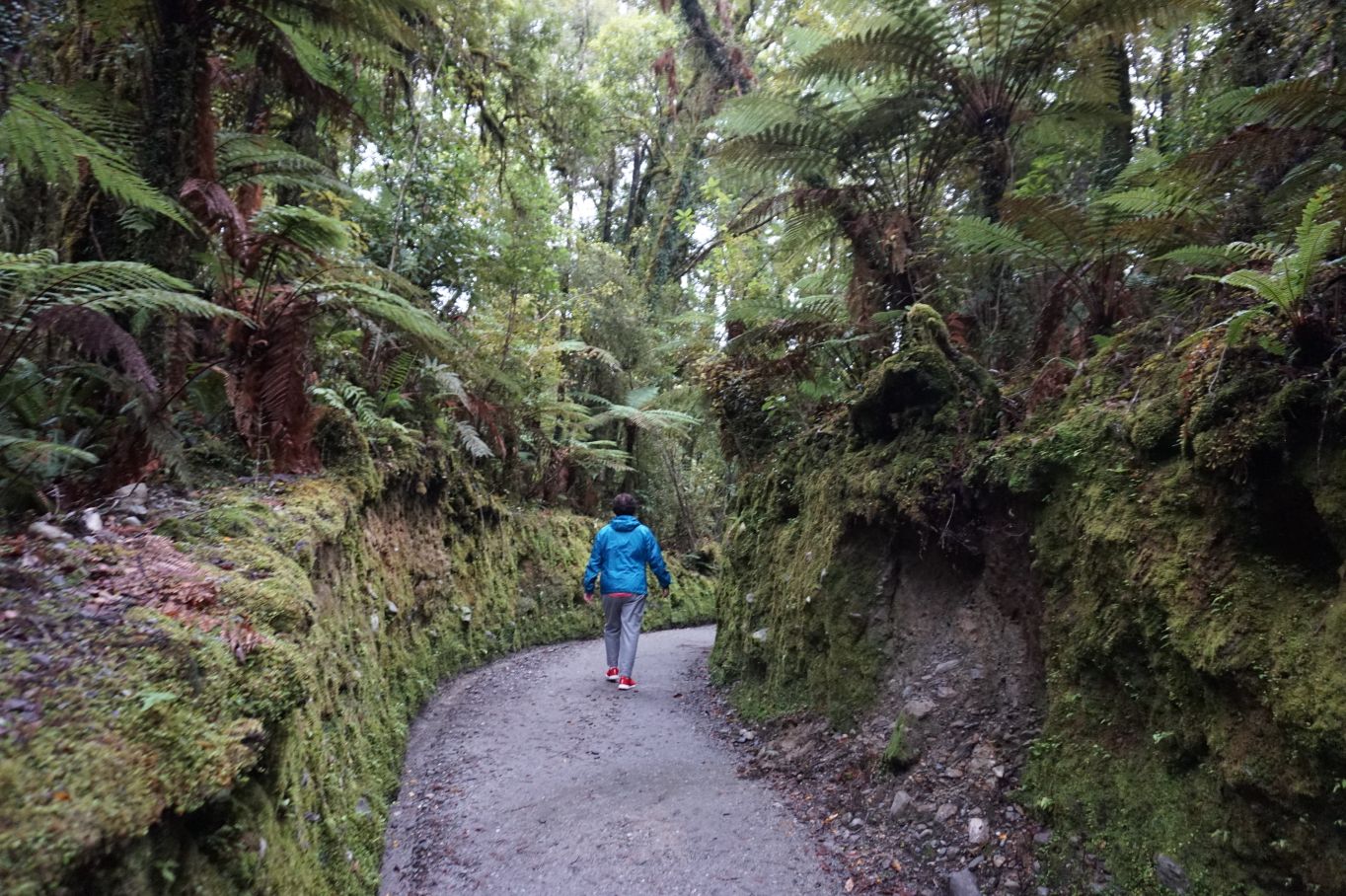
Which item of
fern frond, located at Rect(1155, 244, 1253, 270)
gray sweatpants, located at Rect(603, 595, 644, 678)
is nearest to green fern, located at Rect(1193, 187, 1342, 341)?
fern frond, located at Rect(1155, 244, 1253, 270)

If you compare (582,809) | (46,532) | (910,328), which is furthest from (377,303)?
(910,328)

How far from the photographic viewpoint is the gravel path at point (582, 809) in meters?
3.39

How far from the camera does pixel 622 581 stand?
7.02 metres

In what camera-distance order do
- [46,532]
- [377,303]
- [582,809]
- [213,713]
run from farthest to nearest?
[377,303] → [582,809] → [46,532] → [213,713]

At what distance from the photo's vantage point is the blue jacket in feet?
23.1

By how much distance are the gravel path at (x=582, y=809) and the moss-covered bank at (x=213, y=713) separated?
278 mm

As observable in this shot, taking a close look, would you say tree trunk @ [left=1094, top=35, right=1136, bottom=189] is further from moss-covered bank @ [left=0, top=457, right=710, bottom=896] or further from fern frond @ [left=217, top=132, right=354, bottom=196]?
moss-covered bank @ [left=0, top=457, right=710, bottom=896]

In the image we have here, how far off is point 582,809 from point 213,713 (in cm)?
253

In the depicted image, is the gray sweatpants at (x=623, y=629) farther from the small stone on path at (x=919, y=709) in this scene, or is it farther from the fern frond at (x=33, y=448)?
the fern frond at (x=33, y=448)

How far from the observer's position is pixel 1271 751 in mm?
2266

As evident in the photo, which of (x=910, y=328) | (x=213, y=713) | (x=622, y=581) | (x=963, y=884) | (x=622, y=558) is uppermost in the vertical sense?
(x=910, y=328)

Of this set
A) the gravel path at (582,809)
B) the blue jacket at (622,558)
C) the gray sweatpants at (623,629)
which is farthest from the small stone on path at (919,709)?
the blue jacket at (622,558)

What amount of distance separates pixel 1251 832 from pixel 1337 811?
295 millimetres

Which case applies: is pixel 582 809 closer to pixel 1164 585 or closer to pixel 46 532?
pixel 46 532
